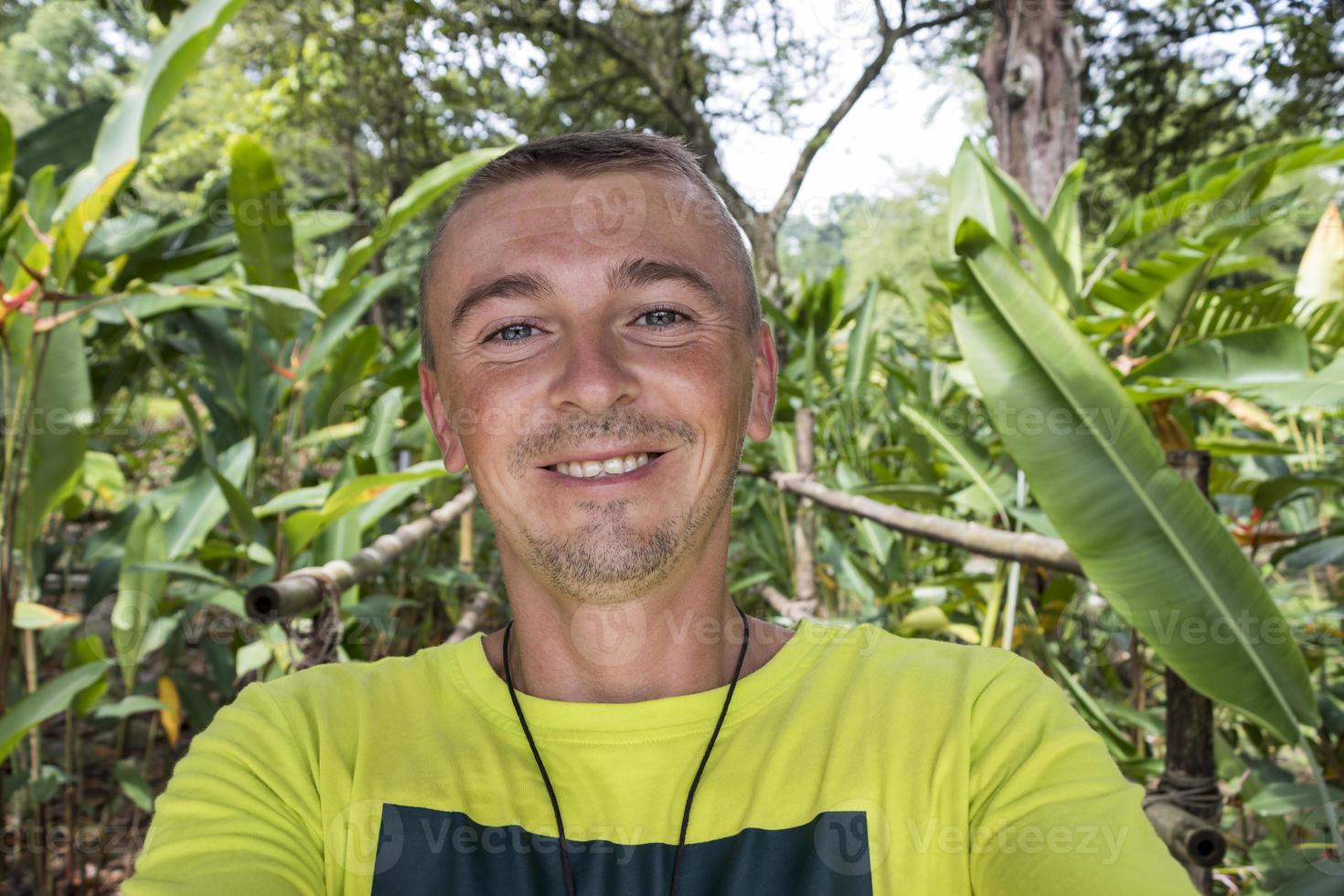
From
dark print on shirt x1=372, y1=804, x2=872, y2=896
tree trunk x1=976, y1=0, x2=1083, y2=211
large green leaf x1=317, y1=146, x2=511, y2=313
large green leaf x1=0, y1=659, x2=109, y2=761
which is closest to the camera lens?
dark print on shirt x1=372, y1=804, x2=872, y2=896

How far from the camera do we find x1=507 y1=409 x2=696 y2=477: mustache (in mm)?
1228

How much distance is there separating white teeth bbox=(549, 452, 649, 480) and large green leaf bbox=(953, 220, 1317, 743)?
57 cm

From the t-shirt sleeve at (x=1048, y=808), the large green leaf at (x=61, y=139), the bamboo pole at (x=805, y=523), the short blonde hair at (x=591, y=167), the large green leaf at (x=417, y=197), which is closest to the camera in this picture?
the t-shirt sleeve at (x=1048, y=808)

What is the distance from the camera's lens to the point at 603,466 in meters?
1.24

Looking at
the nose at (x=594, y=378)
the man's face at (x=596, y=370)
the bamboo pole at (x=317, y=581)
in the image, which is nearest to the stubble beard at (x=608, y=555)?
the man's face at (x=596, y=370)

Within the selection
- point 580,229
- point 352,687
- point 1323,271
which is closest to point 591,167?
point 580,229

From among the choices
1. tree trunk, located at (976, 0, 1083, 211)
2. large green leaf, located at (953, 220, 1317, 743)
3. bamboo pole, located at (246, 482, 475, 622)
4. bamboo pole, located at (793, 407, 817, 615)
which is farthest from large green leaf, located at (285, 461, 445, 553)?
tree trunk, located at (976, 0, 1083, 211)

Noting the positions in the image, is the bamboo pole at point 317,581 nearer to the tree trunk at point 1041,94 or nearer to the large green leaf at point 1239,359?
the large green leaf at point 1239,359

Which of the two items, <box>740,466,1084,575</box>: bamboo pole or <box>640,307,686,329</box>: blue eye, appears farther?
<box>740,466,1084,575</box>: bamboo pole

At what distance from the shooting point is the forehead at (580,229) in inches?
53.2

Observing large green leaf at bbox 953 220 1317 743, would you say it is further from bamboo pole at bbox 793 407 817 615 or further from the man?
bamboo pole at bbox 793 407 817 615

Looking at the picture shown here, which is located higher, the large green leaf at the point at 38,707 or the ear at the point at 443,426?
the ear at the point at 443,426

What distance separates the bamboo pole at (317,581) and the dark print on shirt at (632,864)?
13.8 inches

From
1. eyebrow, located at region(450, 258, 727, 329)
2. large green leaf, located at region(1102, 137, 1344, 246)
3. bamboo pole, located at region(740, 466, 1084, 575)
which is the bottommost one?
Result: bamboo pole, located at region(740, 466, 1084, 575)
